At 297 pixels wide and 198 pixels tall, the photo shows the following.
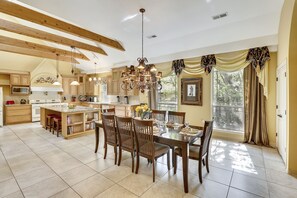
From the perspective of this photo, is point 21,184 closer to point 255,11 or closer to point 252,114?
point 252,114

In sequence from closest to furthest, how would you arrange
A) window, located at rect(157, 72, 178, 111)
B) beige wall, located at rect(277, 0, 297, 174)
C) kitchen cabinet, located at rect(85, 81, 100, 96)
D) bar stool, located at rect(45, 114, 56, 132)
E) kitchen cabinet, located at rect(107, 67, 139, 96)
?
beige wall, located at rect(277, 0, 297, 174), bar stool, located at rect(45, 114, 56, 132), window, located at rect(157, 72, 178, 111), kitchen cabinet, located at rect(107, 67, 139, 96), kitchen cabinet, located at rect(85, 81, 100, 96)

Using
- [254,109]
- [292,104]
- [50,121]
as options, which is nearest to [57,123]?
[50,121]

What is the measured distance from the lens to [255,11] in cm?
338

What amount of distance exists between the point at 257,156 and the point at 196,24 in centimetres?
357

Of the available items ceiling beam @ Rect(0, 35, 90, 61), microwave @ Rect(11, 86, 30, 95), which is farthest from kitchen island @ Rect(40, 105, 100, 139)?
microwave @ Rect(11, 86, 30, 95)

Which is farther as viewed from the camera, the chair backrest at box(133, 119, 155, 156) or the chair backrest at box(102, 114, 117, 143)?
the chair backrest at box(102, 114, 117, 143)

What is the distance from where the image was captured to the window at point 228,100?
4.61 meters

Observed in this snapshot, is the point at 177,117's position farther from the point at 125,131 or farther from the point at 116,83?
the point at 116,83

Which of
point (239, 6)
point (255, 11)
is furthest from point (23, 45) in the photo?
point (255, 11)

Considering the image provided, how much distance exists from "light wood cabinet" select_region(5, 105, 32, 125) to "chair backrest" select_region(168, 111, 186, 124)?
7510 millimetres

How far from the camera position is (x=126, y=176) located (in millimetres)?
2736

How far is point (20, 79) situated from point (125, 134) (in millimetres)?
7399

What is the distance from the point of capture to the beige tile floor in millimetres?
2299

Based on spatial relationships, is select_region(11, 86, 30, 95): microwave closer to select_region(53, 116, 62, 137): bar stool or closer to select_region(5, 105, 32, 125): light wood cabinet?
select_region(5, 105, 32, 125): light wood cabinet
